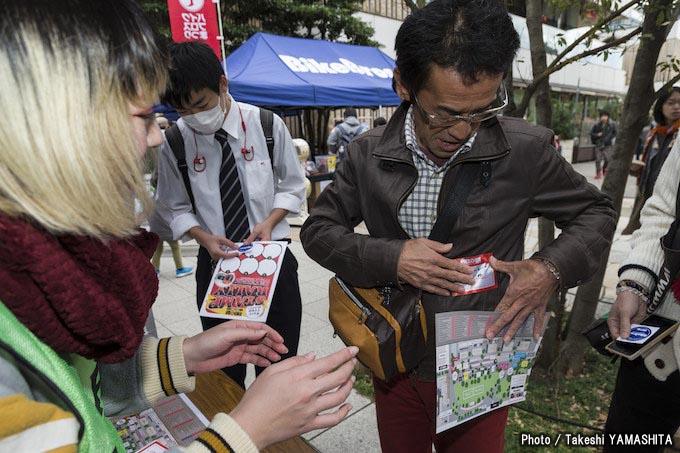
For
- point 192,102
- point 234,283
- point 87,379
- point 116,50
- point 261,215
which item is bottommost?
point 234,283

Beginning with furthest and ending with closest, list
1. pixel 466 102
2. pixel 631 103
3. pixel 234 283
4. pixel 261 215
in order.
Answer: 1. pixel 631 103
2. pixel 261 215
3. pixel 234 283
4. pixel 466 102

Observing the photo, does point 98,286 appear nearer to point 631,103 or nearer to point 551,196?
point 551,196

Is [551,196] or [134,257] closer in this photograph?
[134,257]

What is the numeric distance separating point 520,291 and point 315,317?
9.79 ft

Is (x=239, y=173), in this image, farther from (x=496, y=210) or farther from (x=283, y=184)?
(x=496, y=210)

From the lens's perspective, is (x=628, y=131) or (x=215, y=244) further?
(x=628, y=131)

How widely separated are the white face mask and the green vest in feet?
4.74

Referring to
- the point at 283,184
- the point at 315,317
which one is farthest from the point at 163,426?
the point at 315,317

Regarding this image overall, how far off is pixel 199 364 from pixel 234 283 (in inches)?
25.5

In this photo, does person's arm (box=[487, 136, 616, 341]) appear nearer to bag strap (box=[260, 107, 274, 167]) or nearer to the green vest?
the green vest

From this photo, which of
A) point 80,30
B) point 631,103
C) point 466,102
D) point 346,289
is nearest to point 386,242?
point 346,289

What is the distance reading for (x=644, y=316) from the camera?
151cm

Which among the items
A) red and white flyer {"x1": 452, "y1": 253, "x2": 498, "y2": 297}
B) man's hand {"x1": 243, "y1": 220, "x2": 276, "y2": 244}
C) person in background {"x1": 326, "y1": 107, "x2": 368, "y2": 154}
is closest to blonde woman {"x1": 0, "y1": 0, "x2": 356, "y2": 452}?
red and white flyer {"x1": 452, "y1": 253, "x2": 498, "y2": 297}

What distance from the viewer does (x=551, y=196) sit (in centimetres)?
131
